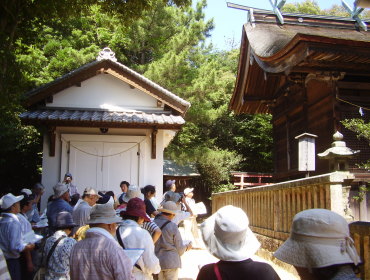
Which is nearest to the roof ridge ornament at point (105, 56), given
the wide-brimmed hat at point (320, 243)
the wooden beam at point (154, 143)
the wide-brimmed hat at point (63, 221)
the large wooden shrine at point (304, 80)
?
the wooden beam at point (154, 143)

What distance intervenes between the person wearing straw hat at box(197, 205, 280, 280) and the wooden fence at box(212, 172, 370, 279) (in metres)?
2.32

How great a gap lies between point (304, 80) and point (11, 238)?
842 cm

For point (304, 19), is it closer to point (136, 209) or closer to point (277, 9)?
point (277, 9)

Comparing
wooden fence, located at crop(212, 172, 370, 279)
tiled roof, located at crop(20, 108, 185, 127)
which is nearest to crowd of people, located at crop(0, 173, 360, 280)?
wooden fence, located at crop(212, 172, 370, 279)

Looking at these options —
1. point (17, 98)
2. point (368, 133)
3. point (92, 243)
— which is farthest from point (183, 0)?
point (92, 243)

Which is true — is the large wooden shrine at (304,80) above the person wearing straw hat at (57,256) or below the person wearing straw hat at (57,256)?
above

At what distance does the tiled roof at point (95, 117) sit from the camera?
10305 millimetres

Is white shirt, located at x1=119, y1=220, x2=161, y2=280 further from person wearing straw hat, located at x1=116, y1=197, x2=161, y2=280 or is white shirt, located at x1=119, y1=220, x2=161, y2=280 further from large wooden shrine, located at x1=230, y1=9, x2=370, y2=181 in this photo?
large wooden shrine, located at x1=230, y1=9, x2=370, y2=181

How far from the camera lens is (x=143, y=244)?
4176 millimetres

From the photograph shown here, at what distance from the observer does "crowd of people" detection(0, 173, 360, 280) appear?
1.95 meters

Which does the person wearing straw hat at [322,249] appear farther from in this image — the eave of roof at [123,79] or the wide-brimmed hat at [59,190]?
the eave of roof at [123,79]

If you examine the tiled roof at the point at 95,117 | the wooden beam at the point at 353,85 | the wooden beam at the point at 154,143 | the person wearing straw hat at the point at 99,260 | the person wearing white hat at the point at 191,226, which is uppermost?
the wooden beam at the point at 353,85

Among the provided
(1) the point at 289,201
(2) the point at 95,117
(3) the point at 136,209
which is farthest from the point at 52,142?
(3) the point at 136,209

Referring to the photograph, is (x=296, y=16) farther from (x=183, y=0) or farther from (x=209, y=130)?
(x=209, y=130)
